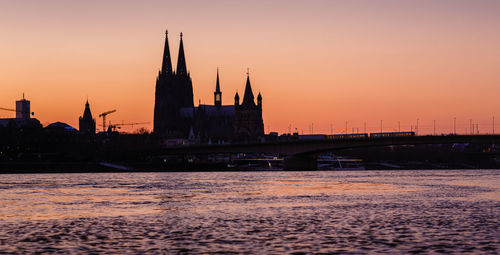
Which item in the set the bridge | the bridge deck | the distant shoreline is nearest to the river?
the bridge deck

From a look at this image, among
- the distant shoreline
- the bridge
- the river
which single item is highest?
the bridge

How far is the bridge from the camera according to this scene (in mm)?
115688

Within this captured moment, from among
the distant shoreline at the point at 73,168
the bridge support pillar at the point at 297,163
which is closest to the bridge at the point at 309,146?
the bridge support pillar at the point at 297,163

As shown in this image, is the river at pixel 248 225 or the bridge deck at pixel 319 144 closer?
the river at pixel 248 225

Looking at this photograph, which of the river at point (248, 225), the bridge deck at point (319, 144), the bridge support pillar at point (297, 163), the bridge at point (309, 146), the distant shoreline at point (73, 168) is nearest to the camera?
the river at point (248, 225)

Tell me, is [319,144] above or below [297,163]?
above

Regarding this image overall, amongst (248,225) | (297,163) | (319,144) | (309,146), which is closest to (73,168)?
(297,163)

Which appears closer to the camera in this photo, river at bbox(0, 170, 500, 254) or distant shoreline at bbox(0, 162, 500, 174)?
river at bbox(0, 170, 500, 254)

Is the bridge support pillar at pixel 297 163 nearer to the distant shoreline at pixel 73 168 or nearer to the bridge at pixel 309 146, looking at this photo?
the bridge at pixel 309 146

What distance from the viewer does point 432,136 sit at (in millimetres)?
117750

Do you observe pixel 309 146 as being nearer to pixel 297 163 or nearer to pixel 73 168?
pixel 297 163

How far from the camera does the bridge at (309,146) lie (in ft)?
380

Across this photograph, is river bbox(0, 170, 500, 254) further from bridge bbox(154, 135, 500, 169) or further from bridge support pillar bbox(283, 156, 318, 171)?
bridge support pillar bbox(283, 156, 318, 171)

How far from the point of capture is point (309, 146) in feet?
445
